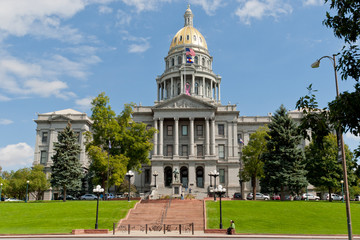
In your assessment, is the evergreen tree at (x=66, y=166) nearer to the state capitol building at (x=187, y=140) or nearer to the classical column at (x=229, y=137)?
the state capitol building at (x=187, y=140)

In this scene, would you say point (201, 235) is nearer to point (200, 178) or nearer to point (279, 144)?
point (279, 144)

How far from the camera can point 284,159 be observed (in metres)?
47.5

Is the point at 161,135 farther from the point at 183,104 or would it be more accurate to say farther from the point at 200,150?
the point at 200,150

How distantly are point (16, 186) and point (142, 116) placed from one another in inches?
1077

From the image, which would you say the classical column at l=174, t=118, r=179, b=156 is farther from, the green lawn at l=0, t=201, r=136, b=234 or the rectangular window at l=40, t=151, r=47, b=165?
the rectangular window at l=40, t=151, r=47, b=165

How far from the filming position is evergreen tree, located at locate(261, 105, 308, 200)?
46188mm

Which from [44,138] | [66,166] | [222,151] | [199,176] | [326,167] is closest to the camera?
[66,166]

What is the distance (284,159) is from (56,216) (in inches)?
1174

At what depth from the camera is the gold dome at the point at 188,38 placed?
94562mm

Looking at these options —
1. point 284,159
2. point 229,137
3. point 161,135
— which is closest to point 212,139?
point 229,137

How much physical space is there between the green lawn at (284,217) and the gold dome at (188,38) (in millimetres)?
61120

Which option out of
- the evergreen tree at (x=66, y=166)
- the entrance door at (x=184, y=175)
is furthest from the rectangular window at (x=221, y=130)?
the evergreen tree at (x=66, y=166)

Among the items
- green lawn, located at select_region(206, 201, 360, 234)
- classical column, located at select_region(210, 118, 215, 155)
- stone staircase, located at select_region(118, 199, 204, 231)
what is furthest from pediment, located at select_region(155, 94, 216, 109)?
green lawn, located at select_region(206, 201, 360, 234)

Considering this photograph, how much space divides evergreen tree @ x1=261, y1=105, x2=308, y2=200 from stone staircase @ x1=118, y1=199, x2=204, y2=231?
11833 mm
